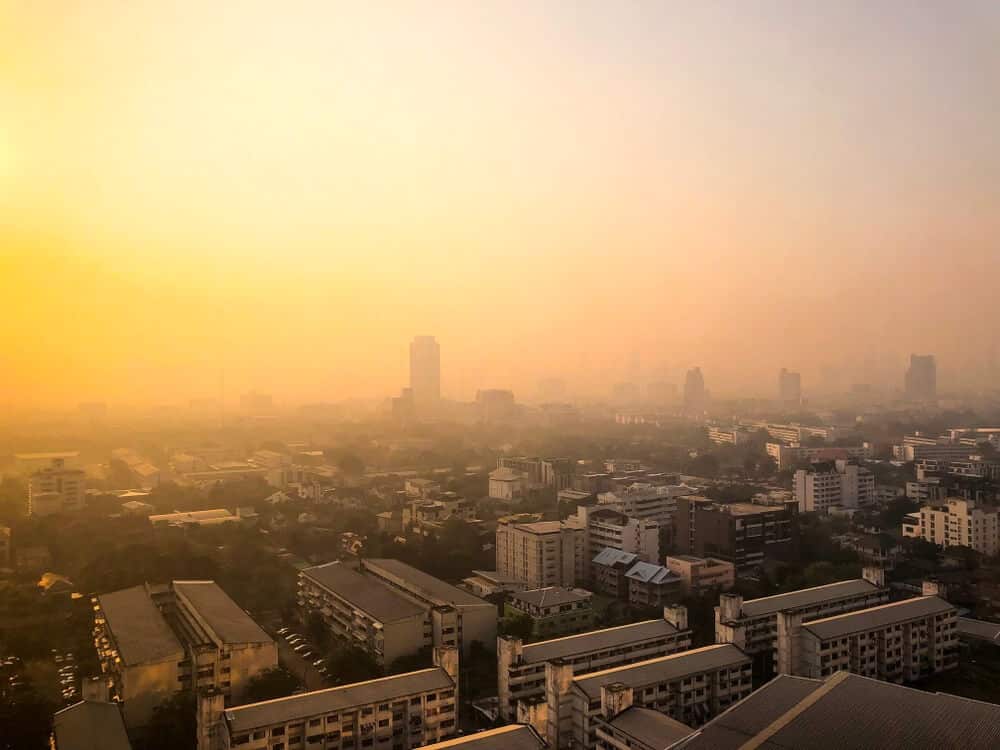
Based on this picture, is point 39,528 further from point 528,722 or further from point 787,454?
point 787,454

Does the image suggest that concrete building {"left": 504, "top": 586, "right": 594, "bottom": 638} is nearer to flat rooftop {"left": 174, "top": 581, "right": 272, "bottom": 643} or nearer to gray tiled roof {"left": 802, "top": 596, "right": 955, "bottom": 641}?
gray tiled roof {"left": 802, "top": 596, "right": 955, "bottom": 641}

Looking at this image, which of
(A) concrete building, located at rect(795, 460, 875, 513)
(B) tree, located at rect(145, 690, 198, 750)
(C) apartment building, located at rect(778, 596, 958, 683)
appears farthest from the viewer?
(A) concrete building, located at rect(795, 460, 875, 513)

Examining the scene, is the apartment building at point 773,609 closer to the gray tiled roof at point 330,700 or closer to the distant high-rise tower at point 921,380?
the gray tiled roof at point 330,700

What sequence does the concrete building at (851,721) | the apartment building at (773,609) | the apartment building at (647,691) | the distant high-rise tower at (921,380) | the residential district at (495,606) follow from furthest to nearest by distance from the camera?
the distant high-rise tower at (921,380), the apartment building at (773,609), the apartment building at (647,691), the residential district at (495,606), the concrete building at (851,721)

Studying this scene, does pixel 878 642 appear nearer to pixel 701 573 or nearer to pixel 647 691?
pixel 647 691

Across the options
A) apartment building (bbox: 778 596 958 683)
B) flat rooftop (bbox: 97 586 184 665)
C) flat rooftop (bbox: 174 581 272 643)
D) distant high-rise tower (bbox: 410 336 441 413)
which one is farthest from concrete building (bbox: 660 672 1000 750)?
distant high-rise tower (bbox: 410 336 441 413)

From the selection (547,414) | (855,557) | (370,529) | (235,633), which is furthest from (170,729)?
(547,414)

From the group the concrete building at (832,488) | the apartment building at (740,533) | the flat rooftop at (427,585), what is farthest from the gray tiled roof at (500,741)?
the concrete building at (832,488)
